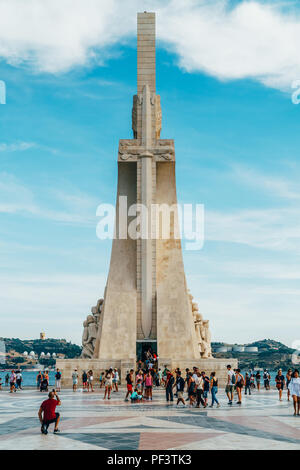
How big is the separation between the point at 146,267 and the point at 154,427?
60.3 feet

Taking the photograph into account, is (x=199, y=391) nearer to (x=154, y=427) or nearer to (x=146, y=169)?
(x=154, y=427)

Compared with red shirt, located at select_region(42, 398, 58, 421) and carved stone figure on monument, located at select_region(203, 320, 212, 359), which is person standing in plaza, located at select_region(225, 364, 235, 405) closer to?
red shirt, located at select_region(42, 398, 58, 421)

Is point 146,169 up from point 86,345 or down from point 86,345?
up

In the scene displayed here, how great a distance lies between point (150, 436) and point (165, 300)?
1949cm

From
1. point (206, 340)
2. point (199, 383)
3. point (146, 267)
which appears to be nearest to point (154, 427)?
point (199, 383)

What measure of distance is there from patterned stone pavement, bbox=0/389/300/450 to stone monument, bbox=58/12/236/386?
40.7 ft

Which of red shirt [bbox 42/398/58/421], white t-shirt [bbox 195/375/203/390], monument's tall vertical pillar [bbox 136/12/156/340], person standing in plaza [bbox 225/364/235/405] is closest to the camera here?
red shirt [bbox 42/398/58/421]

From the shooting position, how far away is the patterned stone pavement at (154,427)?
870 centimetres

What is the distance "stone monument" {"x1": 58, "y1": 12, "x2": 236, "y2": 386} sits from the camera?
28.3 m

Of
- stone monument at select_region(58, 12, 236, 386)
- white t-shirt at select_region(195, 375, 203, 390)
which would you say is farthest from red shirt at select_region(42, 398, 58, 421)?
stone monument at select_region(58, 12, 236, 386)

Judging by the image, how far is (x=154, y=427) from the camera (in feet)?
35.0

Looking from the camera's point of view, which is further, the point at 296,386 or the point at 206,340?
the point at 206,340

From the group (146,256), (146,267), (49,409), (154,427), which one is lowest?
(154,427)
